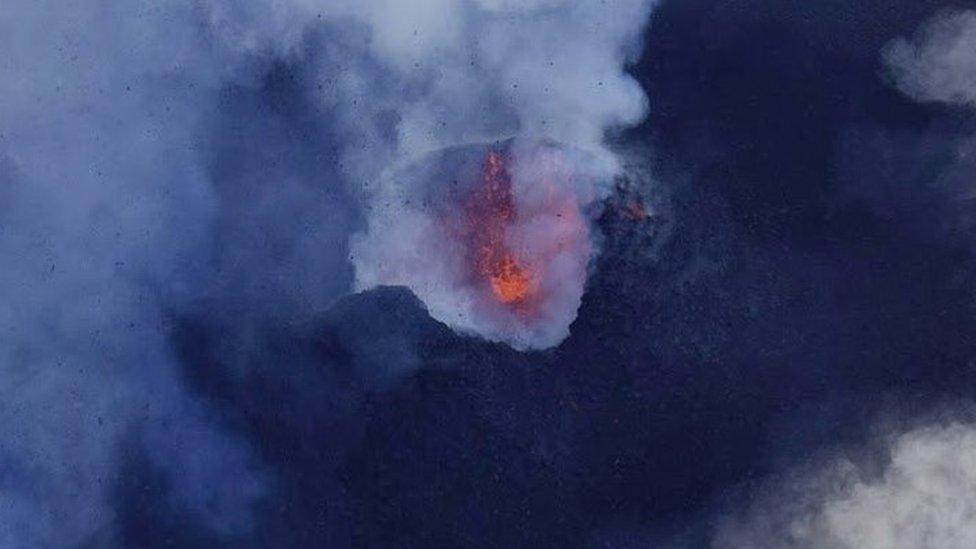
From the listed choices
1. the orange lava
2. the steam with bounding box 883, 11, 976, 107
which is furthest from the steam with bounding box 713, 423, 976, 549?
the steam with bounding box 883, 11, 976, 107

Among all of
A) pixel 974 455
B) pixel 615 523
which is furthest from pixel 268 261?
pixel 974 455

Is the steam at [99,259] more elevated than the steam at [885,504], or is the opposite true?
the steam at [99,259]

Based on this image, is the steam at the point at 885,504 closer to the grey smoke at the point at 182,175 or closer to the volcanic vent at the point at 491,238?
the volcanic vent at the point at 491,238

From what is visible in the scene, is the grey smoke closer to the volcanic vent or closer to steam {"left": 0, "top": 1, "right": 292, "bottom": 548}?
steam {"left": 0, "top": 1, "right": 292, "bottom": 548}

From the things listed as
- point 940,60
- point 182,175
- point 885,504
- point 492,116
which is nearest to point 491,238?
point 492,116

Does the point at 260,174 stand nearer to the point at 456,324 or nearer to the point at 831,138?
the point at 456,324

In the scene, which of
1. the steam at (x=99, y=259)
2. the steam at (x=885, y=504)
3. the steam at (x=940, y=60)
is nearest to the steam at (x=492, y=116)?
the steam at (x=99, y=259)

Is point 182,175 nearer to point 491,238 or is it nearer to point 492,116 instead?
point 492,116
